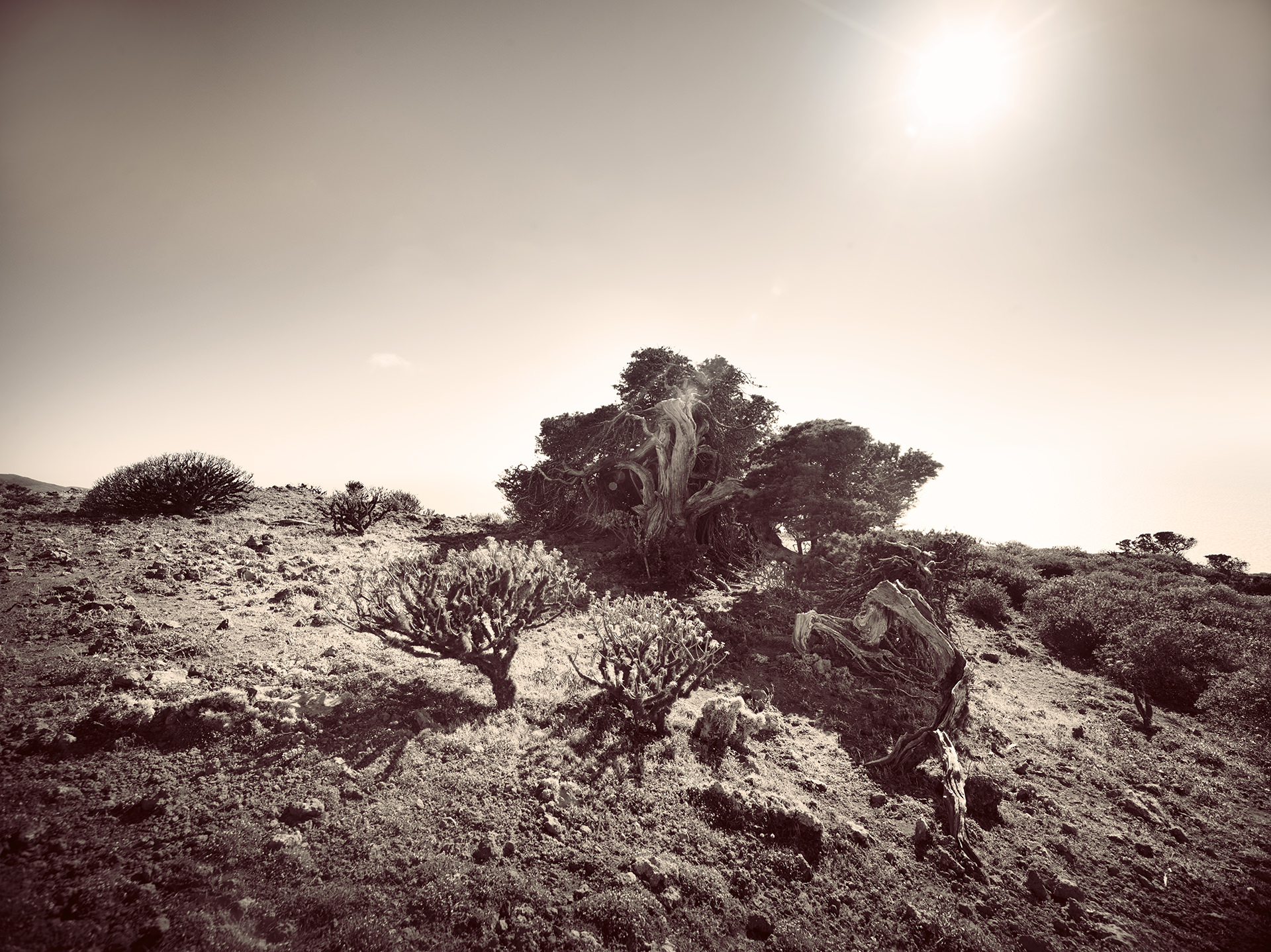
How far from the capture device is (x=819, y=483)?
48.1ft

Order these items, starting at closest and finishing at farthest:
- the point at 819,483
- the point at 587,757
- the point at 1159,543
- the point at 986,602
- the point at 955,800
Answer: the point at 955,800
the point at 587,757
the point at 986,602
the point at 819,483
the point at 1159,543

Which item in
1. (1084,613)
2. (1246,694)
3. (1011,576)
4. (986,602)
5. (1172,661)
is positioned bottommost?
(1246,694)

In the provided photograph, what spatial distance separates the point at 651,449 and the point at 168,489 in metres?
15.2

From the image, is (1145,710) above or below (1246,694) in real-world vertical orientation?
below

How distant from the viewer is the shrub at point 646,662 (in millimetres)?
6098

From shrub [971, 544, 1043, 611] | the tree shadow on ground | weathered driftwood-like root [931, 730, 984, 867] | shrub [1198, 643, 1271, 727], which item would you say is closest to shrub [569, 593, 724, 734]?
the tree shadow on ground

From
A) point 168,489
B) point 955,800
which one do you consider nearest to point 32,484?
point 168,489

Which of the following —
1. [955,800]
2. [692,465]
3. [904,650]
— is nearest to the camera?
[955,800]

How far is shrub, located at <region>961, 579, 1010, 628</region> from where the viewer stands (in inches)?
470

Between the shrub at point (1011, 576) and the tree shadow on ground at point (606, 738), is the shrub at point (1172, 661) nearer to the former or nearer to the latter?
the shrub at point (1011, 576)

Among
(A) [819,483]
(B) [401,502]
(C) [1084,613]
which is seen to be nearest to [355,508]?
(B) [401,502]

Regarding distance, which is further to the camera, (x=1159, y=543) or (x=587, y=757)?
(x=1159, y=543)

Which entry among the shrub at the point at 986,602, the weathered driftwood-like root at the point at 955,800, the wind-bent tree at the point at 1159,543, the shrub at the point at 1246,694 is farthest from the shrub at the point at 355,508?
the wind-bent tree at the point at 1159,543

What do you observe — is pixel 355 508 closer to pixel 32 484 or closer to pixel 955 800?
pixel 32 484
